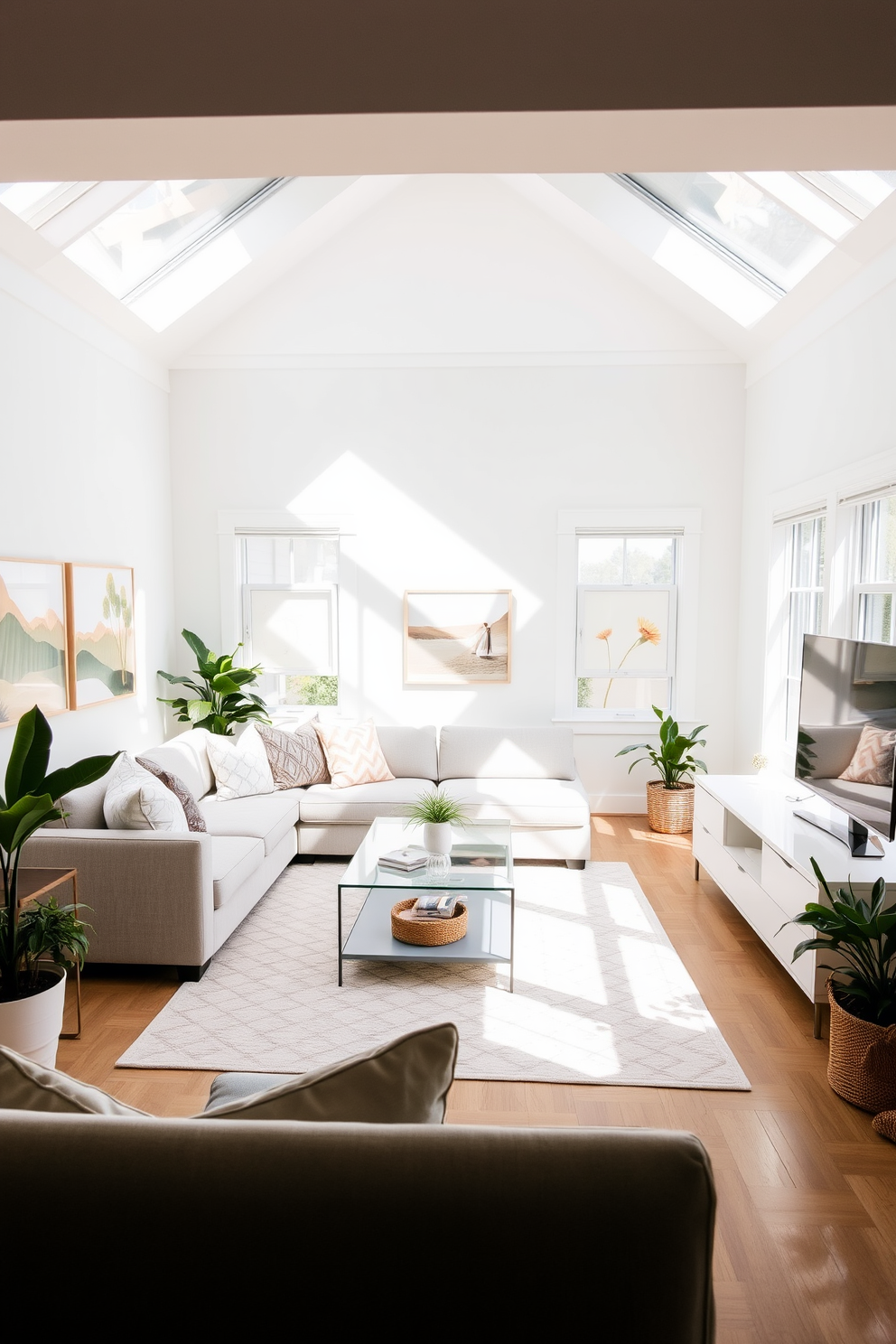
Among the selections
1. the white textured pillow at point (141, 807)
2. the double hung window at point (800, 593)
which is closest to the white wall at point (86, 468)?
the white textured pillow at point (141, 807)

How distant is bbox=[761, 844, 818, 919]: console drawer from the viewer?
3.16 meters

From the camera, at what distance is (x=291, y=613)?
629 cm

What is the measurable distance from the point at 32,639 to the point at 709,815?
3.43 metres

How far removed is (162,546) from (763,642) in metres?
4.02

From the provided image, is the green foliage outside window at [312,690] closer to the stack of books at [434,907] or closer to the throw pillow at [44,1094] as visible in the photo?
the stack of books at [434,907]

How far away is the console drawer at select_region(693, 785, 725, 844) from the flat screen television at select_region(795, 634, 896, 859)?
491 millimetres

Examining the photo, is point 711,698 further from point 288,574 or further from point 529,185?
point 529,185

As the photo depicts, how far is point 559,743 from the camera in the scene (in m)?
5.66

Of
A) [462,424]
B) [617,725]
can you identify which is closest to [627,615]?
[617,725]

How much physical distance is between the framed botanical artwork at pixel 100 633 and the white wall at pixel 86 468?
0.28 ft

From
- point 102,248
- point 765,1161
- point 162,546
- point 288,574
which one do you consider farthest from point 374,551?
point 765,1161

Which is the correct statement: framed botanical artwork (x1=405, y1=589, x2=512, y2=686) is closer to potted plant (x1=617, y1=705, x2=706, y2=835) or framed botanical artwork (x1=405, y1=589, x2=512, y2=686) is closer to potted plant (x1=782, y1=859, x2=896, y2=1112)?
potted plant (x1=617, y1=705, x2=706, y2=835)

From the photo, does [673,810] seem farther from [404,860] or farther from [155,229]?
[155,229]

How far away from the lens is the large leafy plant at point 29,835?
2.62 metres
